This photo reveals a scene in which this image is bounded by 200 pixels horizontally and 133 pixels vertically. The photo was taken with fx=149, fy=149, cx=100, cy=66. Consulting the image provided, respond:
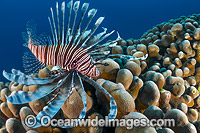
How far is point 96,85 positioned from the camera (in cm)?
150

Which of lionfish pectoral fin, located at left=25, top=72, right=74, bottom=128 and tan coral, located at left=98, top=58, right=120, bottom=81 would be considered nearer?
lionfish pectoral fin, located at left=25, top=72, right=74, bottom=128

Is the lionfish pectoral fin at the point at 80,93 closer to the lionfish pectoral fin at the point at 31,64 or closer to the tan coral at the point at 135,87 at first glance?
the tan coral at the point at 135,87

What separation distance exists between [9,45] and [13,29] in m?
6.92

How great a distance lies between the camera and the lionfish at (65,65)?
1358 mm

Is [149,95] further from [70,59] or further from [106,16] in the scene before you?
[106,16]

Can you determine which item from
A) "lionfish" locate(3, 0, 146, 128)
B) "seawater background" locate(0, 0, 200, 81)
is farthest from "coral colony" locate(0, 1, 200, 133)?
"seawater background" locate(0, 0, 200, 81)

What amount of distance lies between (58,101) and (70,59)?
2.74 ft

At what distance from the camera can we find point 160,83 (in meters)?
2.05

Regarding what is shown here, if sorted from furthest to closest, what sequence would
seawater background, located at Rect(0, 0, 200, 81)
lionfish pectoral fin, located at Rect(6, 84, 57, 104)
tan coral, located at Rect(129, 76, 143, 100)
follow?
seawater background, located at Rect(0, 0, 200, 81) < tan coral, located at Rect(129, 76, 143, 100) < lionfish pectoral fin, located at Rect(6, 84, 57, 104)

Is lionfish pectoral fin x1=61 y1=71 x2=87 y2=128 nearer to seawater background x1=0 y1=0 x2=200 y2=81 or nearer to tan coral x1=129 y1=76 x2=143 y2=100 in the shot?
tan coral x1=129 y1=76 x2=143 y2=100

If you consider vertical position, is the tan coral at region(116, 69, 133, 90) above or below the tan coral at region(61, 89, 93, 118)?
above

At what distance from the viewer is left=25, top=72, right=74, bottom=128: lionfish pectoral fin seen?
1.28 m

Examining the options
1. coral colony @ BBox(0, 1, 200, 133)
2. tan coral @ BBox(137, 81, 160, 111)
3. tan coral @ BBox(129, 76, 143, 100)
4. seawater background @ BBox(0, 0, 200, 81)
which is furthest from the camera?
seawater background @ BBox(0, 0, 200, 81)

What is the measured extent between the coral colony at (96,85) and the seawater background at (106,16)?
63.7ft
